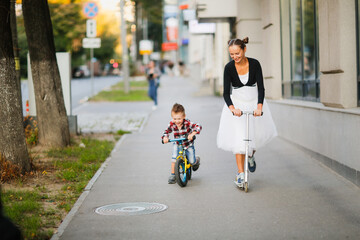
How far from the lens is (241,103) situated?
7.70 m

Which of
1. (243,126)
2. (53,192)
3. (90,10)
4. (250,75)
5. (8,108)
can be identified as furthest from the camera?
(90,10)

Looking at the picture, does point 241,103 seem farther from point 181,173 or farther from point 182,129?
point 181,173

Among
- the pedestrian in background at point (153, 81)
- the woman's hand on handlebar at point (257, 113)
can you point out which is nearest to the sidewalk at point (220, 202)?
the woman's hand on handlebar at point (257, 113)

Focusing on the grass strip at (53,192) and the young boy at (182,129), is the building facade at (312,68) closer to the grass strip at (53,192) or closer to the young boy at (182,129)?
the young boy at (182,129)

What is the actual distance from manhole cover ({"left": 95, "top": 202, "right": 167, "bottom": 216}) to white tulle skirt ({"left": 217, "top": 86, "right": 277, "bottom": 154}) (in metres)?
1.32

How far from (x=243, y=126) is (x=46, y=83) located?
17.0 feet

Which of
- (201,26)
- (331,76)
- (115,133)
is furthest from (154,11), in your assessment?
(331,76)

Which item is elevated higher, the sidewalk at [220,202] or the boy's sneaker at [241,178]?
the boy's sneaker at [241,178]

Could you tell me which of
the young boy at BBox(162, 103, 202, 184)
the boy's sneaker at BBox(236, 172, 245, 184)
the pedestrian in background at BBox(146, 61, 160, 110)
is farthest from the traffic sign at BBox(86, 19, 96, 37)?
the boy's sneaker at BBox(236, 172, 245, 184)

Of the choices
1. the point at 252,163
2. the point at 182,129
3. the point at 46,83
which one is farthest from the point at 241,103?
the point at 46,83

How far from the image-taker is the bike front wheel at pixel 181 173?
26.1 feet

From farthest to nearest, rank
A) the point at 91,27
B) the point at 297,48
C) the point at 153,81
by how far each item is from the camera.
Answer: the point at 91,27 < the point at 153,81 < the point at 297,48

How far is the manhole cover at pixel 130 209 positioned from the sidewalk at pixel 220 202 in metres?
0.01

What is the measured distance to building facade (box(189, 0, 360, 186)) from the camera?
8.53m
